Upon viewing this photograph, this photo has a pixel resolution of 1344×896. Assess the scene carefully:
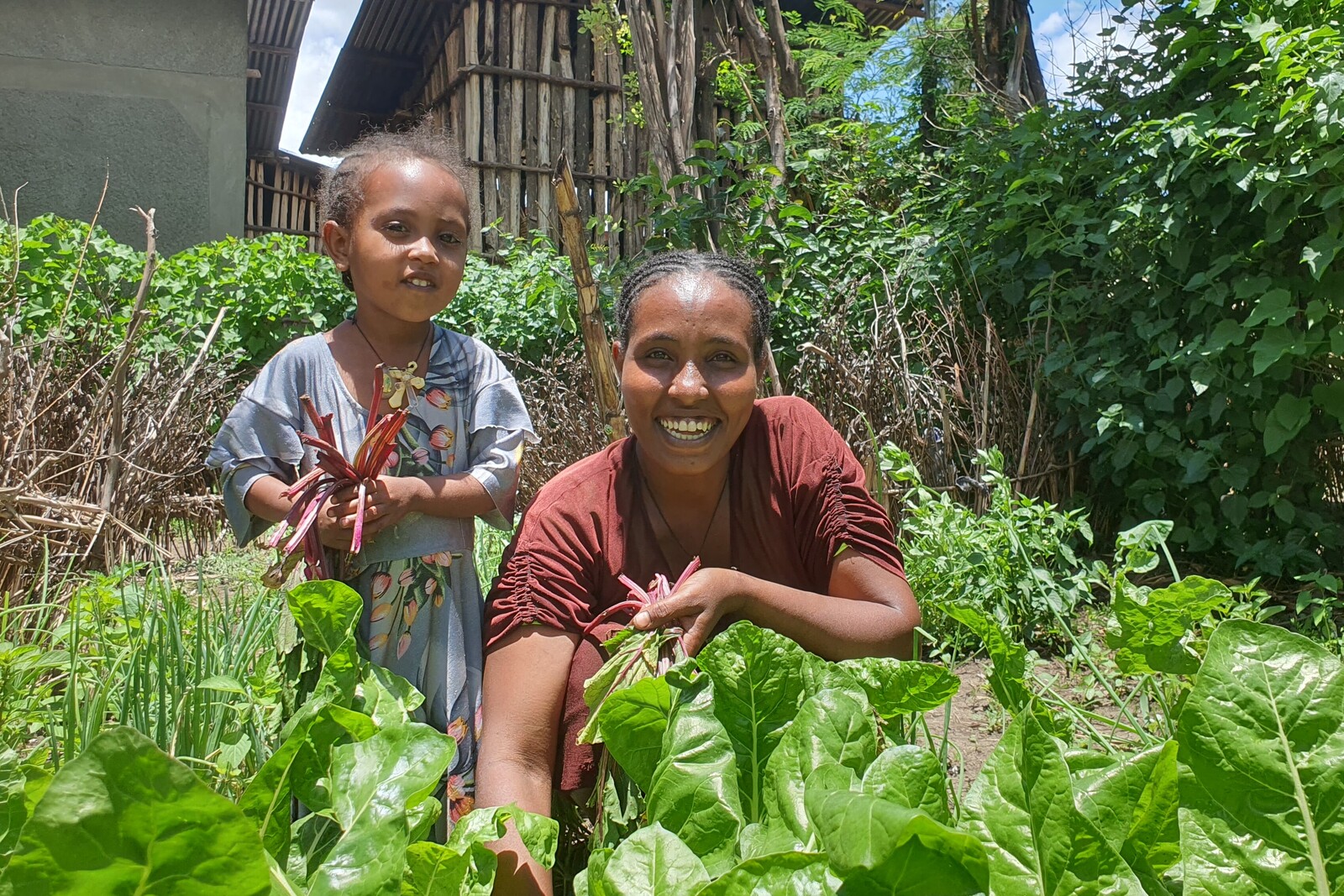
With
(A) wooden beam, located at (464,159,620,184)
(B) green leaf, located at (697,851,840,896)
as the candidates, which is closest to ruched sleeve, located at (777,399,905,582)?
(B) green leaf, located at (697,851,840,896)

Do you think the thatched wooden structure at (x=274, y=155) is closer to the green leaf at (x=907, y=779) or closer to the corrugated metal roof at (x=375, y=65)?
the corrugated metal roof at (x=375, y=65)

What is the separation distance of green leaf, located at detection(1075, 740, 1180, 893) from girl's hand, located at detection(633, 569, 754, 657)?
0.65 metres

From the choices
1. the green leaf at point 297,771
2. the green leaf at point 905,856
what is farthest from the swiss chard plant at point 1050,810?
the green leaf at point 297,771

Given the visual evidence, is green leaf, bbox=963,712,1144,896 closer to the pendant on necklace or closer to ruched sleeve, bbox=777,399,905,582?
ruched sleeve, bbox=777,399,905,582

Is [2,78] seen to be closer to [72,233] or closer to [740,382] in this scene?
[72,233]

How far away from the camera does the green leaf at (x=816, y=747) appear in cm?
72

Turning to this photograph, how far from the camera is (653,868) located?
0.65 metres

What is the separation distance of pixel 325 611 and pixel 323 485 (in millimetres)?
677

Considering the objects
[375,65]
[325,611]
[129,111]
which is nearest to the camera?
[325,611]

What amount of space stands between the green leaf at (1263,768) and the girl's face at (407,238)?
1550 mm

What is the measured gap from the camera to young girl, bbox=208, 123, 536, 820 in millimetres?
1895

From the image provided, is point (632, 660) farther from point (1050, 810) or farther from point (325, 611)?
point (1050, 810)

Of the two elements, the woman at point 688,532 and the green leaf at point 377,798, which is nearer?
the green leaf at point 377,798

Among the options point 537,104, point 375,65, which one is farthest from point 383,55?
point 537,104
